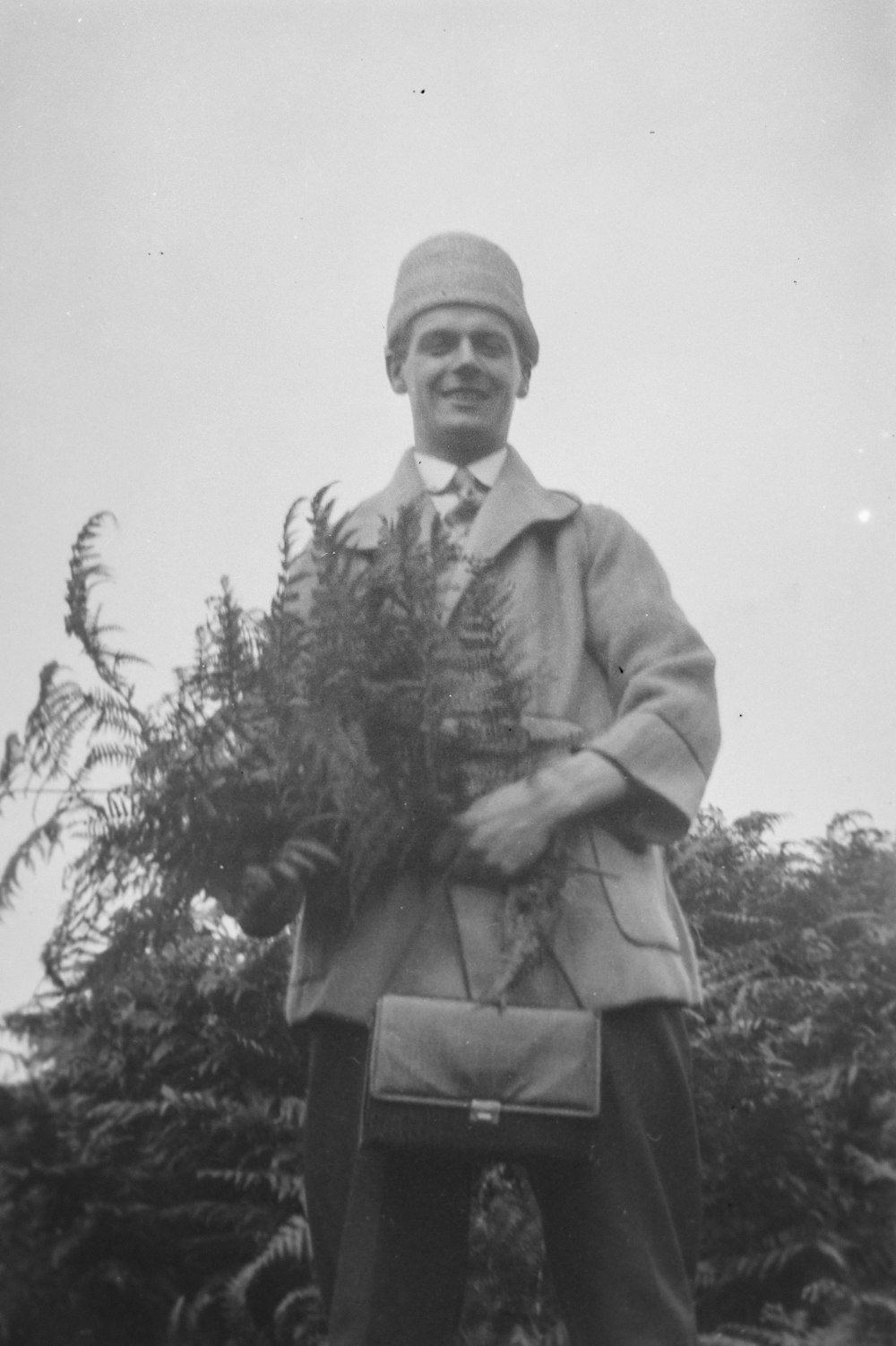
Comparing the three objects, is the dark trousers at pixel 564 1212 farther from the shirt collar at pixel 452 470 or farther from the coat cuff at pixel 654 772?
the shirt collar at pixel 452 470

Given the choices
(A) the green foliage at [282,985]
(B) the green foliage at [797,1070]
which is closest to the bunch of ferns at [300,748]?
(A) the green foliage at [282,985]

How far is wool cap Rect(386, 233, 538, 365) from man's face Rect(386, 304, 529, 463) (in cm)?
2

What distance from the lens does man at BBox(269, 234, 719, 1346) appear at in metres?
1.90

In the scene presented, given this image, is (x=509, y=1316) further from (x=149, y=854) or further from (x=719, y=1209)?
(x=149, y=854)

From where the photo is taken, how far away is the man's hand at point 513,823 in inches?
75.9

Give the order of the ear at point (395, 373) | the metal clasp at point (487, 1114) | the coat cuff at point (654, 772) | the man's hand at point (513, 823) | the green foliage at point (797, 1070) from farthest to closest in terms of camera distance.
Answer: the green foliage at point (797, 1070) < the ear at point (395, 373) < the coat cuff at point (654, 772) < the man's hand at point (513, 823) < the metal clasp at point (487, 1114)

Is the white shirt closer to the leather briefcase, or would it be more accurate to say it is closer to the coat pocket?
the coat pocket

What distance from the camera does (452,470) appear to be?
8.02 ft

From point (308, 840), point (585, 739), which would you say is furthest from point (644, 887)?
point (308, 840)

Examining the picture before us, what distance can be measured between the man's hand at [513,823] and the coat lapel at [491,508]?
403mm

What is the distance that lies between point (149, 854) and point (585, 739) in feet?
2.30

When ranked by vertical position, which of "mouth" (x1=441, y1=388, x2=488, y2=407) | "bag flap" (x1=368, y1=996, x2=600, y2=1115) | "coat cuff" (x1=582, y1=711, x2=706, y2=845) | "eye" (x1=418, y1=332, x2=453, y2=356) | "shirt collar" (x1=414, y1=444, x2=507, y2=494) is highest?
"eye" (x1=418, y1=332, x2=453, y2=356)

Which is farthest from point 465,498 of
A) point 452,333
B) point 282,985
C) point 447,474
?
point 282,985

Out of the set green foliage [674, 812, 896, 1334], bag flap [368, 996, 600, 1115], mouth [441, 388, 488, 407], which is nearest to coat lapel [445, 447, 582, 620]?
mouth [441, 388, 488, 407]
